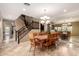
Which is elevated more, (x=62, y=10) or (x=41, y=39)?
→ (x=62, y=10)

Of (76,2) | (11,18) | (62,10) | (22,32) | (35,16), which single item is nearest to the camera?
(76,2)

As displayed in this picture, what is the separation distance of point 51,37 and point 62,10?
1.81 meters

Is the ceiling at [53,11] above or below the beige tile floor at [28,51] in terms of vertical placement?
above

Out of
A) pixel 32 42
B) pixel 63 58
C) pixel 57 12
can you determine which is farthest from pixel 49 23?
pixel 63 58

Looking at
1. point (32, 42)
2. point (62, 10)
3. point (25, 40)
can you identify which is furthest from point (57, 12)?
point (25, 40)

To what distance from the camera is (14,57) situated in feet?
9.45

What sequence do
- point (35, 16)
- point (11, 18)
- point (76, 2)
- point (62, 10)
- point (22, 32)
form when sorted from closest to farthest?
point (76, 2), point (62, 10), point (35, 16), point (11, 18), point (22, 32)

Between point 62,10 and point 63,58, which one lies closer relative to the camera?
point 63,58

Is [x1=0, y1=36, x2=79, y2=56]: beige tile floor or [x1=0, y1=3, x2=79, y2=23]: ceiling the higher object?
[x1=0, y1=3, x2=79, y2=23]: ceiling

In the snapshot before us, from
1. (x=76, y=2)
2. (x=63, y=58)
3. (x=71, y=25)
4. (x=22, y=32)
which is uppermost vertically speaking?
(x=76, y=2)

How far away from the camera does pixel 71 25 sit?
3486 mm

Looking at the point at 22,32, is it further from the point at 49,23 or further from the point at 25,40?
the point at 49,23

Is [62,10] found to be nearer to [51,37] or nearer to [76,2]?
[76,2]

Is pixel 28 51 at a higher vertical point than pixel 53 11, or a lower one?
lower
